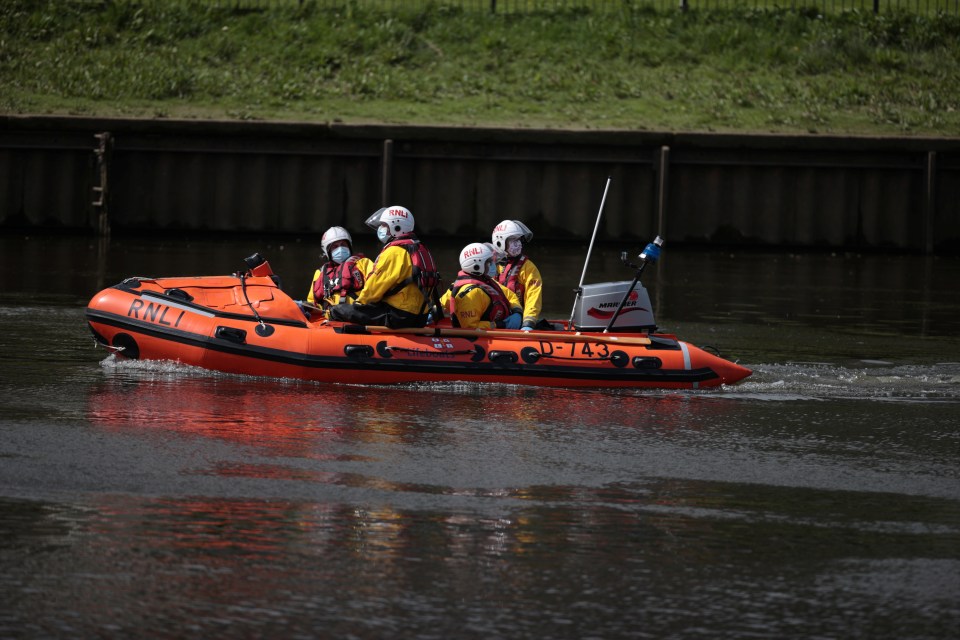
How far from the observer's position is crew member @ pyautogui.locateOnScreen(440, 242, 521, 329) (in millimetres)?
12852

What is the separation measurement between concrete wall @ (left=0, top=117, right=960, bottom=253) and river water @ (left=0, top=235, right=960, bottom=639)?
12.5 meters

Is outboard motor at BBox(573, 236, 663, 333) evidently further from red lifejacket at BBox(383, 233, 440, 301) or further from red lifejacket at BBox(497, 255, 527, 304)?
red lifejacket at BBox(383, 233, 440, 301)

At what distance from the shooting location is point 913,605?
6457 millimetres

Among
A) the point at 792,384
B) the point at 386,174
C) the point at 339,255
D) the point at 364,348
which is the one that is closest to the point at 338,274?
the point at 339,255

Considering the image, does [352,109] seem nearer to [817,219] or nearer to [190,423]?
[817,219]

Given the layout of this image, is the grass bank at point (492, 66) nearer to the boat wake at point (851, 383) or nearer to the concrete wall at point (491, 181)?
the concrete wall at point (491, 181)

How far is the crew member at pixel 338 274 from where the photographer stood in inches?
534

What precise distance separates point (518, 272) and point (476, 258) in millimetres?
1133

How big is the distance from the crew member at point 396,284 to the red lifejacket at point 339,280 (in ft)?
2.38

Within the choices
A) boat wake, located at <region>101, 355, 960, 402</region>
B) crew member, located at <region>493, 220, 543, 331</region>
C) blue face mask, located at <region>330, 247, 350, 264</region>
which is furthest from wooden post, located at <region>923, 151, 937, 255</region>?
blue face mask, located at <region>330, 247, 350, 264</region>

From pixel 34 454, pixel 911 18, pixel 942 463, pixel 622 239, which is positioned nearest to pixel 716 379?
pixel 942 463

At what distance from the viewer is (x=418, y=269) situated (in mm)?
12734

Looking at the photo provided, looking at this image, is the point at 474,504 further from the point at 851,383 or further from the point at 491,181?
the point at 491,181

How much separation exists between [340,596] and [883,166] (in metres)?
21.8
